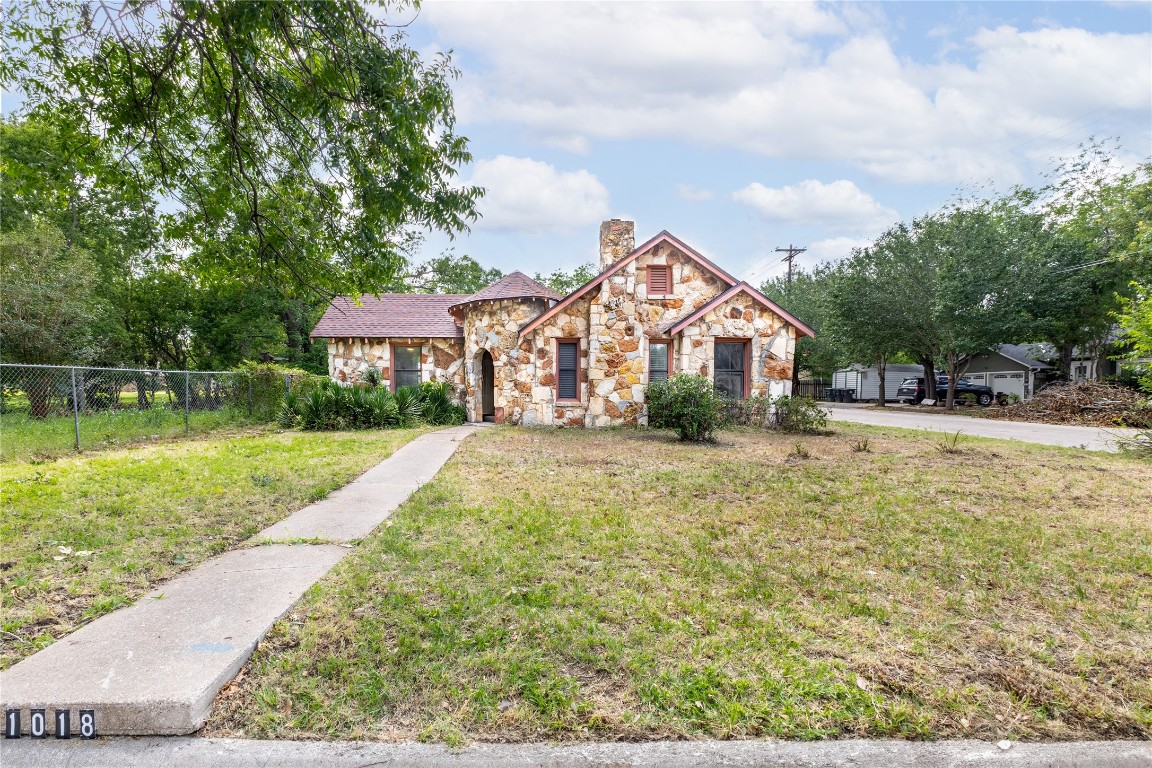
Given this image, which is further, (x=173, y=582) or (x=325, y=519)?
(x=325, y=519)

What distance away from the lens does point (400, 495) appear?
21.7 ft

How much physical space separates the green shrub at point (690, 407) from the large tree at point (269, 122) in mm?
6884

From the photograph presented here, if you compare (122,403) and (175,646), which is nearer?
(175,646)

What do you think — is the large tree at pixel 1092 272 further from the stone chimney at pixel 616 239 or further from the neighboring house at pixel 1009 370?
the stone chimney at pixel 616 239

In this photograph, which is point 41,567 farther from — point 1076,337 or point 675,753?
point 1076,337

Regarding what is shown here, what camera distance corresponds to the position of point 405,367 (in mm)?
17375

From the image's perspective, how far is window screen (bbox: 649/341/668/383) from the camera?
556 inches

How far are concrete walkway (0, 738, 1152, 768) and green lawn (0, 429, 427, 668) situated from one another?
1.13 meters

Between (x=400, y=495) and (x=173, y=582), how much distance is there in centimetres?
286

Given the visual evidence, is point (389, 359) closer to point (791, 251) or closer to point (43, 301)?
point (43, 301)

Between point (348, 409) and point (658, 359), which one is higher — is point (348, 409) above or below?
below

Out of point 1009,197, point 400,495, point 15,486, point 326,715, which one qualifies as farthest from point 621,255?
point 1009,197

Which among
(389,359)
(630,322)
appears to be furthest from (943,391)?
(389,359)

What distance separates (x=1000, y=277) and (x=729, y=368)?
50.7 feet
